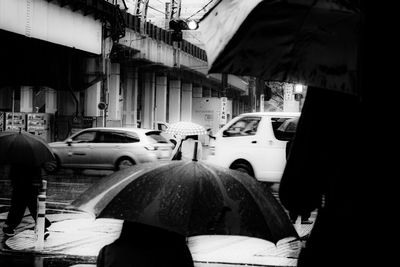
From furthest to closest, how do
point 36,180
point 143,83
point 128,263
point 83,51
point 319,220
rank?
point 143,83 → point 83,51 → point 36,180 → point 128,263 → point 319,220

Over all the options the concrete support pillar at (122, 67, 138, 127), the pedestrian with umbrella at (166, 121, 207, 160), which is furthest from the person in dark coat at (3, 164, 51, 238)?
the concrete support pillar at (122, 67, 138, 127)

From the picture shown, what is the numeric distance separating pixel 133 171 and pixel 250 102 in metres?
65.4

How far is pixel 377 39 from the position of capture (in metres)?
1.61

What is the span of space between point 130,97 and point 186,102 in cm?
868

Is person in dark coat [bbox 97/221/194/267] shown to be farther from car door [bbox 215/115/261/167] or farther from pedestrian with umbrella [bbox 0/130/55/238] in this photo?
car door [bbox 215/115/261/167]

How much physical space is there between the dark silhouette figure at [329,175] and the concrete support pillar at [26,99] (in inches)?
1235

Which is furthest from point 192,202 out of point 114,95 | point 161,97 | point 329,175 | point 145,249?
point 161,97

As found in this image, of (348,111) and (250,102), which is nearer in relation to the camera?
(348,111)

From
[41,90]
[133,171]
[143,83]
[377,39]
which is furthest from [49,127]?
[377,39]

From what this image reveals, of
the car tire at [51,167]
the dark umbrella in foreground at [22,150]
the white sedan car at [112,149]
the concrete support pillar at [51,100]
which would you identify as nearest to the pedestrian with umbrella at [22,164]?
the dark umbrella in foreground at [22,150]

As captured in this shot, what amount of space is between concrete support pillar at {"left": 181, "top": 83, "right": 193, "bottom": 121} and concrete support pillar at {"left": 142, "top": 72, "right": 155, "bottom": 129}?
521cm

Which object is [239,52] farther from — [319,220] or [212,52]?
[319,220]

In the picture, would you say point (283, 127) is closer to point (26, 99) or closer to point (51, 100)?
point (51, 100)

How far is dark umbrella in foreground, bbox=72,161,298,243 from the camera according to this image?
2828 millimetres
